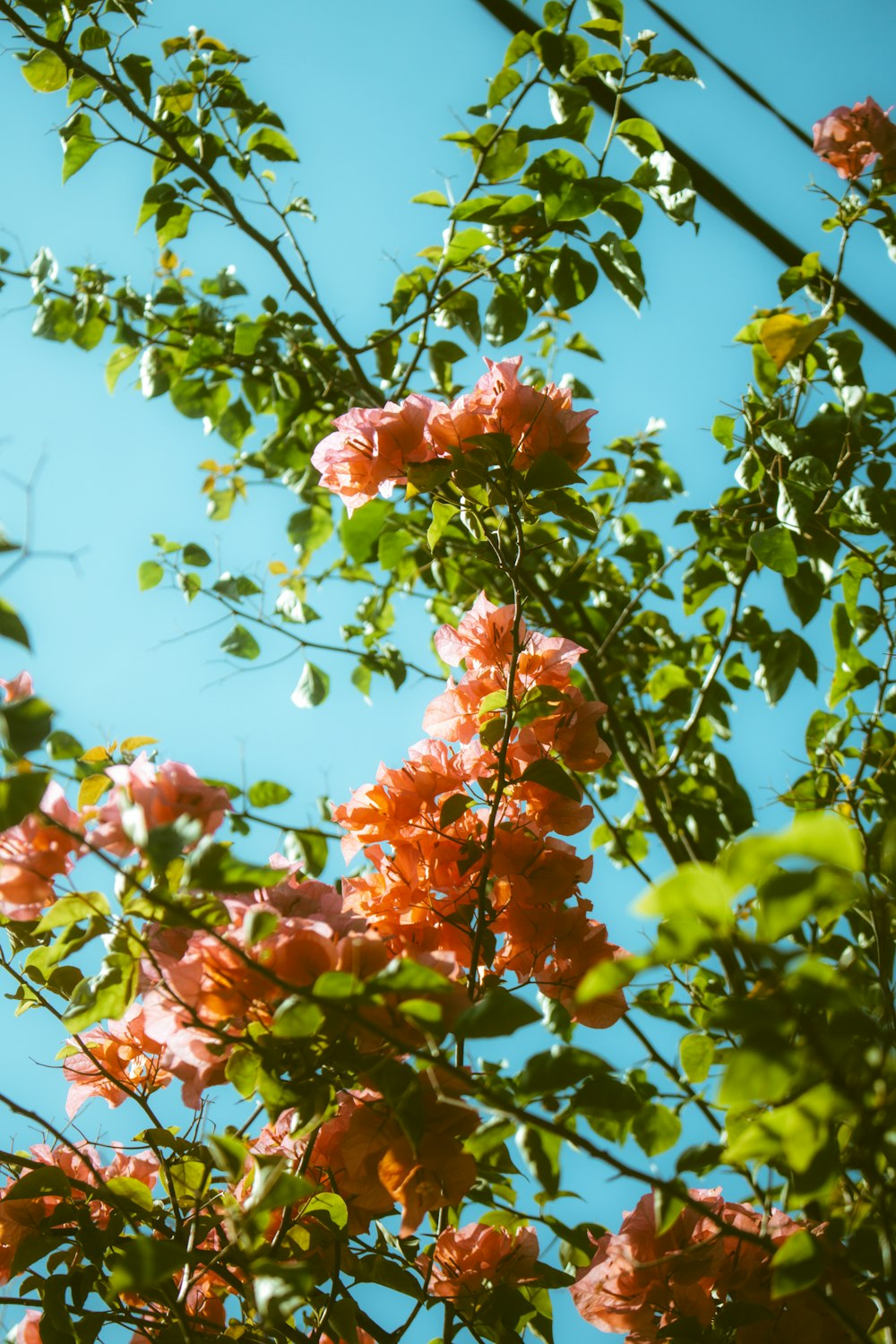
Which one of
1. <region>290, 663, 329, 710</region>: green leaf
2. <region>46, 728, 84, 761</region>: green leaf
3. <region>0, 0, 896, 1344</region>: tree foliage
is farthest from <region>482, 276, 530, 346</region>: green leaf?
<region>46, 728, 84, 761</region>: green leaf

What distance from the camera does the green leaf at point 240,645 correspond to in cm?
132

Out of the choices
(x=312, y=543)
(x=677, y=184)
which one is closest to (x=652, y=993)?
(x=312, y=543)

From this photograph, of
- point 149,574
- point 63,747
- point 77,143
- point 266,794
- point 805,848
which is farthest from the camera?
point 149,574

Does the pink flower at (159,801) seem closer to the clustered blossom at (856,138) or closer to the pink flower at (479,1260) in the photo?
the pink flower at (479,1260)

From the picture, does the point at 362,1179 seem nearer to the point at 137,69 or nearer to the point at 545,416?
the point at 545,416

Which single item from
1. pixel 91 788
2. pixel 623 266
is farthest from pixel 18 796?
pixel 623 266

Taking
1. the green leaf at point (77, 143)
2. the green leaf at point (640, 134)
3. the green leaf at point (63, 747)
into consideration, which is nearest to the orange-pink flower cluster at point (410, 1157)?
the green leaf at point (63, 747)

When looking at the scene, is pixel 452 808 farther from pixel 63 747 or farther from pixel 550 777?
pixel 63 747

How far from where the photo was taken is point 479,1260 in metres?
0.67

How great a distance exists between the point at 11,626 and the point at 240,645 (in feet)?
2.94

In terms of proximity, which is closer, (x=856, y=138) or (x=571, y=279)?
(x=571, y=279)

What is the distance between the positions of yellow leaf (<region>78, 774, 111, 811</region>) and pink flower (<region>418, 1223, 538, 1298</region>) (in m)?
0.39

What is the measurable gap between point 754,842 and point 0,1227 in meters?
0.61

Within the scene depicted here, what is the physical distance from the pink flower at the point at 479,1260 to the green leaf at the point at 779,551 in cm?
63
